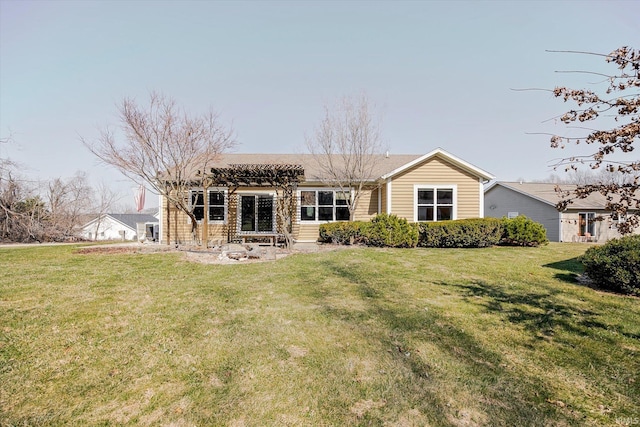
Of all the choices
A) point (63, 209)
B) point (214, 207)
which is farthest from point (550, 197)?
point (63, 209)

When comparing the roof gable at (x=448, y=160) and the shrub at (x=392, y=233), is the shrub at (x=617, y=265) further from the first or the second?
the roof gable at (x=448, y=160)

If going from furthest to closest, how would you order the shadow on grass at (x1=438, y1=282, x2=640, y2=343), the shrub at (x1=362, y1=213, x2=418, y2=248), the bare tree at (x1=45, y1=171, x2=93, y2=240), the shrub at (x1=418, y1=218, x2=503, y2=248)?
the bare tree at (x1=45, y1=171, x2=93, y2=240) → the shrub at (x1=418, y1=218, x2=503, y2=248) → the shrub at (x1=362, y1=213, x2=418, y2=248) → the shadow on grass at (x1=438, y1=282, x2=640, y2=343)

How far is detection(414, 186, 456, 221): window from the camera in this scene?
45.0ft

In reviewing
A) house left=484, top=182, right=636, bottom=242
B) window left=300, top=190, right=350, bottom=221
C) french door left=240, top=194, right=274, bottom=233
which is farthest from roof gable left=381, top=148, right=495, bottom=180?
house left=484, top=182, right=636, bottom=242

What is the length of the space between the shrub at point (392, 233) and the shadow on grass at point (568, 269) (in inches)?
166

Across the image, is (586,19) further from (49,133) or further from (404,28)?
(49,133)

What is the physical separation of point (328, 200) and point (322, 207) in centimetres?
45

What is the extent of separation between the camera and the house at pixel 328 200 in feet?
44.6

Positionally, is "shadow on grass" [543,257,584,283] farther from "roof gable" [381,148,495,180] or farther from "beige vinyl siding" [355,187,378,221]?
"beige vinyl siding" [355,187,378,221]

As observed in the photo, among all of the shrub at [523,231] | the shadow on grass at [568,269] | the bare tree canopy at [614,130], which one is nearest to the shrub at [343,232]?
the shrub at [523,231]

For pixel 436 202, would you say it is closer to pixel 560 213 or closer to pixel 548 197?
pixel 548 197

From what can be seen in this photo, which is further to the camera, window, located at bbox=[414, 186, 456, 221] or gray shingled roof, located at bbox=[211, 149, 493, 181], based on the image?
window, located at bbox=[414, 186, 456, 221]

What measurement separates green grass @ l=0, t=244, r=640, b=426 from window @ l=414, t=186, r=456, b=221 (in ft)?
23.9

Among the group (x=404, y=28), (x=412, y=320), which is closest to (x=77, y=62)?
(x=404, y=28)
